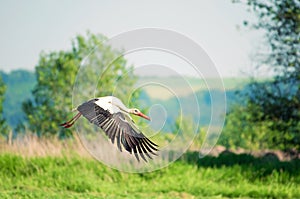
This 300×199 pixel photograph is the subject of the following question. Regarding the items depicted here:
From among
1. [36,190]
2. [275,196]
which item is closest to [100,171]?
[36,190]

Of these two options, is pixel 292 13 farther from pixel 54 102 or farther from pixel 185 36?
pixel 54 102

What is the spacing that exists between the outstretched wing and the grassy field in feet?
12.3

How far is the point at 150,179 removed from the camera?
8.15 meters

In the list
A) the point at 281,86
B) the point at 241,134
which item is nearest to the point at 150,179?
the point at 281,86

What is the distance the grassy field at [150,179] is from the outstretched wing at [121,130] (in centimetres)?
375

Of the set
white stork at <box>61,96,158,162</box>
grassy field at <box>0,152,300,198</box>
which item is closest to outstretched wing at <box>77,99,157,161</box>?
white stork at <box>61,96,158,162</box>

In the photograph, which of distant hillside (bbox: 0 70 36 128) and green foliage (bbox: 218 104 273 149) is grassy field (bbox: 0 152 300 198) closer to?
green foliage (bbox: 218 104 273 149)

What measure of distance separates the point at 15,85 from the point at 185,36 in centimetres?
2324

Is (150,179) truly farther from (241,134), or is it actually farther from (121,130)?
(241,134)

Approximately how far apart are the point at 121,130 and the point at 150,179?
16.6ft

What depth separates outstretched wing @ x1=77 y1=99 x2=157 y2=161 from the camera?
3146mm

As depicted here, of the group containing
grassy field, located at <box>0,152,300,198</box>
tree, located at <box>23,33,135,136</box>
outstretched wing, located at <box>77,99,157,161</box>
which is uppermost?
tree, located at <box>23,33,135,136</box>

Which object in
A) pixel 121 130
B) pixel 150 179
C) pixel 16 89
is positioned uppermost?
pixel 16 89

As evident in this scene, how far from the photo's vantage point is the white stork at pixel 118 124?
3150 millimetres
